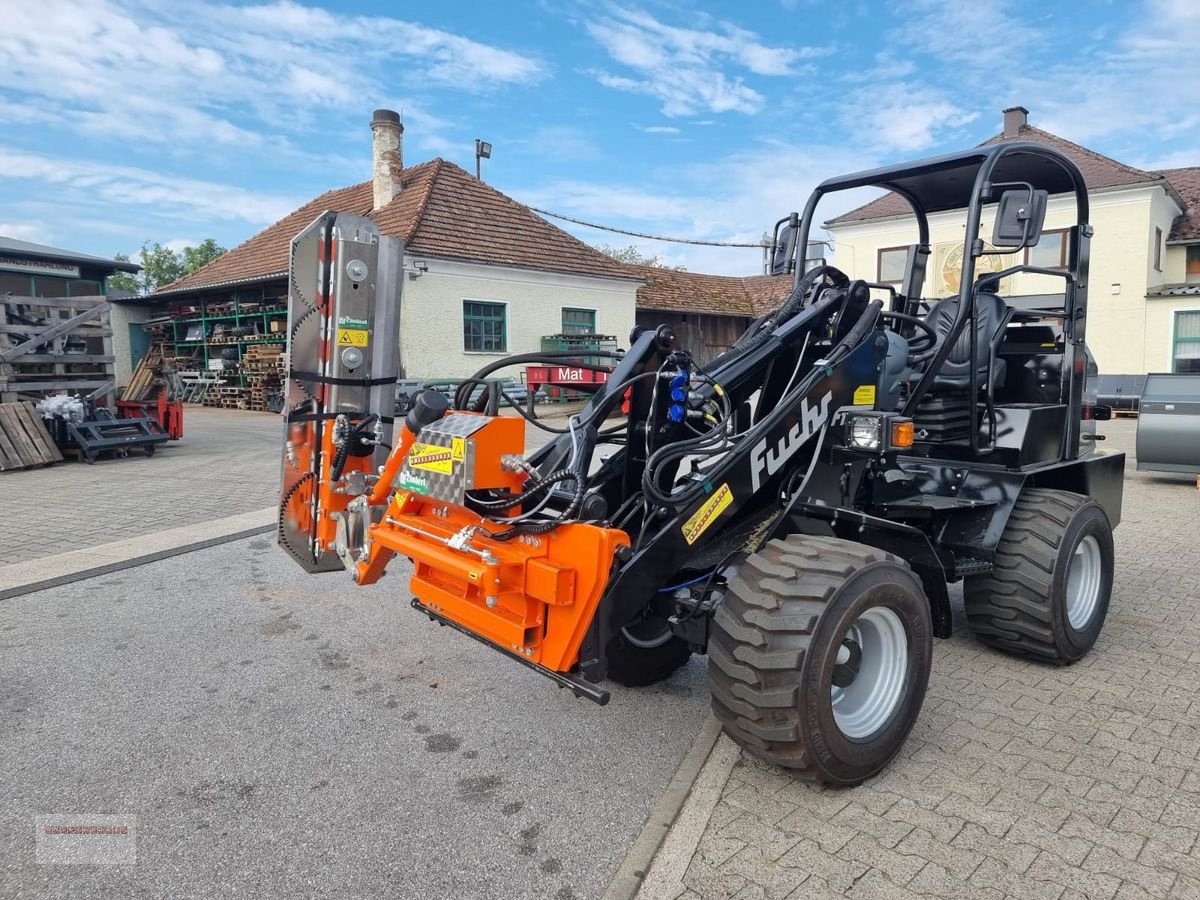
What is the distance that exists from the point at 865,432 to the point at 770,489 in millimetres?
475

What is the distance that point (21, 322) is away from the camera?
38.4 feet

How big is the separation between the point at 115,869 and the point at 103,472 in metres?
9.50

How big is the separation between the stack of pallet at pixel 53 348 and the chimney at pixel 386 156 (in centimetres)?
891

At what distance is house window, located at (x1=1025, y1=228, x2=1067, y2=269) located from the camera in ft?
15.6

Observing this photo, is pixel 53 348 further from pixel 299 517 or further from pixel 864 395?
pixel 864 395

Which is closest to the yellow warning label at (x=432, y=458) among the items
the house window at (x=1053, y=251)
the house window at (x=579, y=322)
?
the house window at (x=1053, y=251)

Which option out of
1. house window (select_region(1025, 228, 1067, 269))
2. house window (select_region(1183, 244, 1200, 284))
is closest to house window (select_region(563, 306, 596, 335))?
house window (select_region(1025, 228, 1067, 269))

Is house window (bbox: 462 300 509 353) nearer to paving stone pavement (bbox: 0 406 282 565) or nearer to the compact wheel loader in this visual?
paving stone pavement (bbox: 0 406 282 565)

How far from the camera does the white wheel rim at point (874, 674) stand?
3068mm

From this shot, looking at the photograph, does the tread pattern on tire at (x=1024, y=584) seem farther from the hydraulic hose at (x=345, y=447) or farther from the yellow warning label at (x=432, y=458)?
the hydraulic hose at (x=345, y=447)

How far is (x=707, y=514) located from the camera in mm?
3078

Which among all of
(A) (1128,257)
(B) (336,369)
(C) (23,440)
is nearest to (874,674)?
(B) (336,369)

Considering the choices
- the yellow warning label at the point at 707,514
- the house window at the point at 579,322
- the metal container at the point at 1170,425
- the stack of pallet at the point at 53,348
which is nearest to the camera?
the yellow warning label at the point at 707,514

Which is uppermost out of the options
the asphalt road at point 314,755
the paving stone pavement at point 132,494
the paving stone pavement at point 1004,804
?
the paving stone pavement at point 132,494
